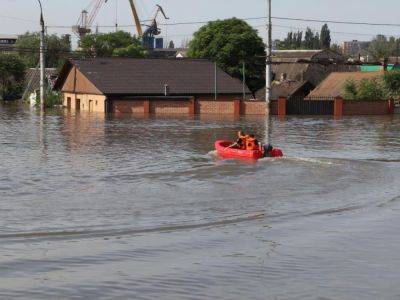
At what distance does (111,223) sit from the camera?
1398 centimetres

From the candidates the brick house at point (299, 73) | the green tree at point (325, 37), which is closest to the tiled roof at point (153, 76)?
the brick house at point (299, 73)

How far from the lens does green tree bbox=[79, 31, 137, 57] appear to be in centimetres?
9956

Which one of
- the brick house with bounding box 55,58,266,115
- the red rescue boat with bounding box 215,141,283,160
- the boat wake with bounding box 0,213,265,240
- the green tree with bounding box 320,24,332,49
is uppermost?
the green tree with bounding box 320,24,332,49

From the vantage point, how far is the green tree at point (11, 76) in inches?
3359

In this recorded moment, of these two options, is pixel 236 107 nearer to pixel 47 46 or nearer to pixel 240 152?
pixel 240 152

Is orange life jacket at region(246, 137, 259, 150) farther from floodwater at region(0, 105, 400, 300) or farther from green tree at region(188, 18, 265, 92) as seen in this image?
green tree at region(188, 18, 265, 92)

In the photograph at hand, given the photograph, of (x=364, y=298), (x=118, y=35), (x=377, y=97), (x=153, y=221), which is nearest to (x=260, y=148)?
(x=153, y=221)

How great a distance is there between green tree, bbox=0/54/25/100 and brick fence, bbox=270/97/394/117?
37.7m

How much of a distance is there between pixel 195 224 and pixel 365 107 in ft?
158

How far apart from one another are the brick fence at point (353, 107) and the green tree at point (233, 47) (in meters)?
9.49

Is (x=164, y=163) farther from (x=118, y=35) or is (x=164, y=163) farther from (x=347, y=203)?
(x=118, y=35)

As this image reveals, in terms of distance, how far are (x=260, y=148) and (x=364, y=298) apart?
16452mm

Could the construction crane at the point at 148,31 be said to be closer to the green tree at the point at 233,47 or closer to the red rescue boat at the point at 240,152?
the green tree at the point at 233,47

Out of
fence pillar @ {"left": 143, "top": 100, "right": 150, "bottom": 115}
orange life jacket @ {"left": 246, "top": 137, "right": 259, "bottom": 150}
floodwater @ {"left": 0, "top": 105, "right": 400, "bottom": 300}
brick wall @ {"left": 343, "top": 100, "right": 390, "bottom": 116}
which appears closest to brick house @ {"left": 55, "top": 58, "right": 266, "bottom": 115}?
fence pillar @ {"left": 143, "top": 100, "right": 150, "bottom": 115}
